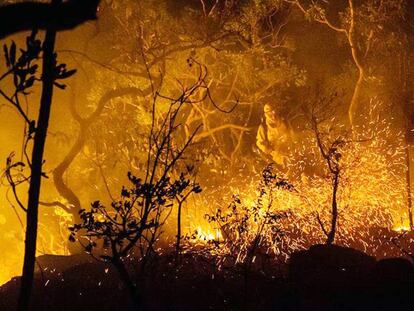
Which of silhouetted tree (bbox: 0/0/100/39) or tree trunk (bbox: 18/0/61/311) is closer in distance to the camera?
silhouetted tree (bbox: 0/0/100/39)

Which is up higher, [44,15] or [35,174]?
[44,15]

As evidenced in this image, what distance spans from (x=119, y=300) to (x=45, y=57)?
5.12 meters

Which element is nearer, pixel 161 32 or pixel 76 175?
pixel 161 32

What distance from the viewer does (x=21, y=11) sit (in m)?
4.02

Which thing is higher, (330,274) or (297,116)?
(297,116)

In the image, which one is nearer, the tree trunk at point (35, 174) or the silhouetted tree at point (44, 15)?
the silhouetted tree at point (44, 15)

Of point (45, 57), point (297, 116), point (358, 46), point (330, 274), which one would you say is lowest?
point (330, 274)

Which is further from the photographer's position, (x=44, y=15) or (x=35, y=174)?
(x=35, y=174)

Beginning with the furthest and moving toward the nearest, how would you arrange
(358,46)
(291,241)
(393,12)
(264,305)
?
(358,46) < (393,12) < (291,241) < (264,305)

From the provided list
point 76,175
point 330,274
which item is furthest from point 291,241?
point 76,175

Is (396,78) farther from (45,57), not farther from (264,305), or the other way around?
(45,57)

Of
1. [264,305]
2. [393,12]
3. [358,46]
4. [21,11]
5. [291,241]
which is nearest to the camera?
[21,11]

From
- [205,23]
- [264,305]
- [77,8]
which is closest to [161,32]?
[205,23]

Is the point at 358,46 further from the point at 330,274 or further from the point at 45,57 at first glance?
the point at 45,57
